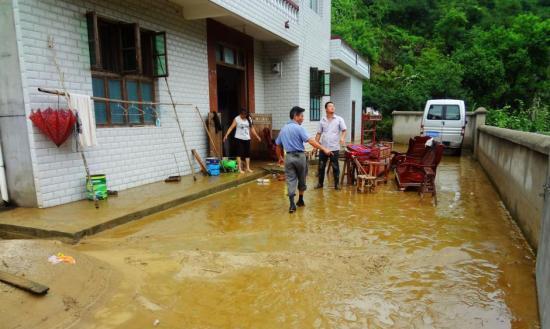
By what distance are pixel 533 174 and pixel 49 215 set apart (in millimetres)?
6592

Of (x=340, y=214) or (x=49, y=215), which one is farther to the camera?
(x=340, y=214)

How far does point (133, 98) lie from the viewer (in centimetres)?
764

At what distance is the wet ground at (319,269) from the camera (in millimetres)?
3104

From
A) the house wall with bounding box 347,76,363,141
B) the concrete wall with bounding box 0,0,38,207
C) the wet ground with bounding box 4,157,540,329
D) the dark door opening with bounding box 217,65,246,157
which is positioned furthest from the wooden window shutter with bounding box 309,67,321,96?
the concrete wall with bounding box 0,0,38,207

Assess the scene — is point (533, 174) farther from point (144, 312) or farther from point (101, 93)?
point (101, 93)

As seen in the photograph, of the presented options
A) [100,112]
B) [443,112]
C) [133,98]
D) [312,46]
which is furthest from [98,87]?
[443,112]

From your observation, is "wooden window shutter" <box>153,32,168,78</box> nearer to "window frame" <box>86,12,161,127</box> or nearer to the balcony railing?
"window frame" <box>86,12,161,127</box>

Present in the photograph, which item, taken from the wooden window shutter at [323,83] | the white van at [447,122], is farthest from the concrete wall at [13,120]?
the white van at [447,122]

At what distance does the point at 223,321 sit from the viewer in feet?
9.98

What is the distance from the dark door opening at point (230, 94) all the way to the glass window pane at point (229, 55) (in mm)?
484

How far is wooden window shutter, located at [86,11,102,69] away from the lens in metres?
6.14

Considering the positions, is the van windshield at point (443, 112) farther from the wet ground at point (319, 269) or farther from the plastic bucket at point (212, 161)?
the plastic bucket at point (212, 161)

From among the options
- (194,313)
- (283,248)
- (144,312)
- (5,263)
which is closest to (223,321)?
(194,313)

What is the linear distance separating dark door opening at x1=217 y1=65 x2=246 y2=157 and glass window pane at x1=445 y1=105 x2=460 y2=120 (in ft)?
26.0
